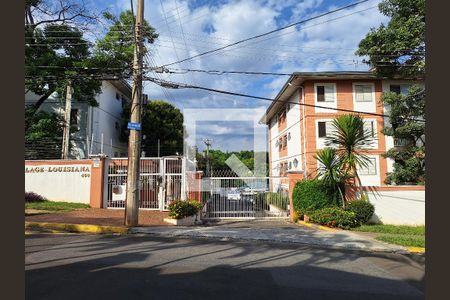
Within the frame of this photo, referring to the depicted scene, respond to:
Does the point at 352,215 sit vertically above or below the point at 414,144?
below

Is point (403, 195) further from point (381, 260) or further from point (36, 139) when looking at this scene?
point (36, 139)

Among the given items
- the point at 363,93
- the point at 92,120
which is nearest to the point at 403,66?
the point at 363,93

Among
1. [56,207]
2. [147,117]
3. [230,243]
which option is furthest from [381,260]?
[147,117]

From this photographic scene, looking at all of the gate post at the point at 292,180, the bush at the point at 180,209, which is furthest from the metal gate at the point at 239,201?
the bush at the point at 180,209

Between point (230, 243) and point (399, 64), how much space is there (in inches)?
578

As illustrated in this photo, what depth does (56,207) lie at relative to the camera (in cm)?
1612

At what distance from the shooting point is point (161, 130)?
119ft

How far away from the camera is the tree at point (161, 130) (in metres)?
36.0

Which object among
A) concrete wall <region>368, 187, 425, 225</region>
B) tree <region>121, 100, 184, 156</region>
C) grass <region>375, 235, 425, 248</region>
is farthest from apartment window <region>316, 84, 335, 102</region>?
tree <region>121, 100, 184, 156</region>

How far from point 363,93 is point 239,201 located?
38.0 ft

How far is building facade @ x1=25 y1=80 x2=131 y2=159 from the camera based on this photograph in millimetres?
27484

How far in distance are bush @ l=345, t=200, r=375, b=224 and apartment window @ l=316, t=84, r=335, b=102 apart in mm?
10279

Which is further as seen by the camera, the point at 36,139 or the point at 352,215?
the point at 36,139

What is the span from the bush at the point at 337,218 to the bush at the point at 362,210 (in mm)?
316
